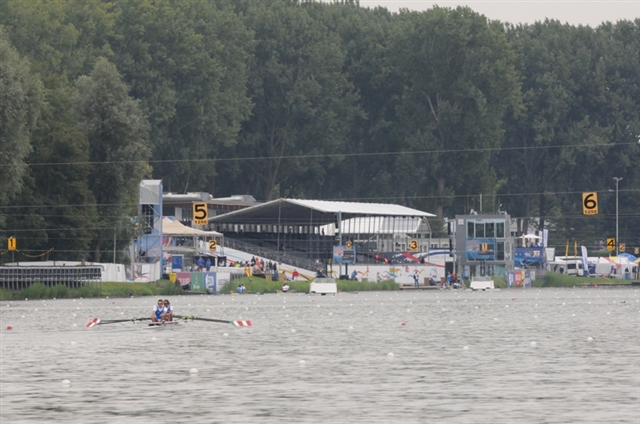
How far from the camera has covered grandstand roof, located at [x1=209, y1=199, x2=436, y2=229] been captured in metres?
138

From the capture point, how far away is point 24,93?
305 ft

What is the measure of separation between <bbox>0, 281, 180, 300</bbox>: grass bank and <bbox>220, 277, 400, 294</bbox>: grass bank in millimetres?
6621

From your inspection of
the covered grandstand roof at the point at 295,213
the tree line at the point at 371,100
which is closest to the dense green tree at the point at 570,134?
the tree line at the point at 371,100

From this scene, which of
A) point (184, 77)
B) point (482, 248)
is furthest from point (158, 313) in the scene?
point (184, 77)

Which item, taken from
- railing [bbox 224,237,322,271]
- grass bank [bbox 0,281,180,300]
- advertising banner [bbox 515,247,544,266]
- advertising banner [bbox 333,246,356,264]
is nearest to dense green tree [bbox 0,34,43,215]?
grass bank [bbox 0,281,180,300]

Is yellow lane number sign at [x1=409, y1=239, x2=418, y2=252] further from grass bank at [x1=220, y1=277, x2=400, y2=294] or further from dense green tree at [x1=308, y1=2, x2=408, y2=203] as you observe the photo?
dense green tree at [x1=308, y1=2, x2=408, y2=203]

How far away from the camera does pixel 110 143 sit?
360ft

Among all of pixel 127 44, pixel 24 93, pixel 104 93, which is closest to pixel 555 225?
pixel 127 44

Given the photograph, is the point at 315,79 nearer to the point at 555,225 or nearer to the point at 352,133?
the point at 352,133

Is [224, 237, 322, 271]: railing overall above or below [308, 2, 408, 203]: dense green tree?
below

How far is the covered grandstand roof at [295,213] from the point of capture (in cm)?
13762

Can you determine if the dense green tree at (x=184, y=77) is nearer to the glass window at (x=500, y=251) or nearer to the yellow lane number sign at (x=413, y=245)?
the yellow lane number sign at (x=413, y=245)

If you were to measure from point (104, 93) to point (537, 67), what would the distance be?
83.9 metres

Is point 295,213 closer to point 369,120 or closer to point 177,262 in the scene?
point 177,262
